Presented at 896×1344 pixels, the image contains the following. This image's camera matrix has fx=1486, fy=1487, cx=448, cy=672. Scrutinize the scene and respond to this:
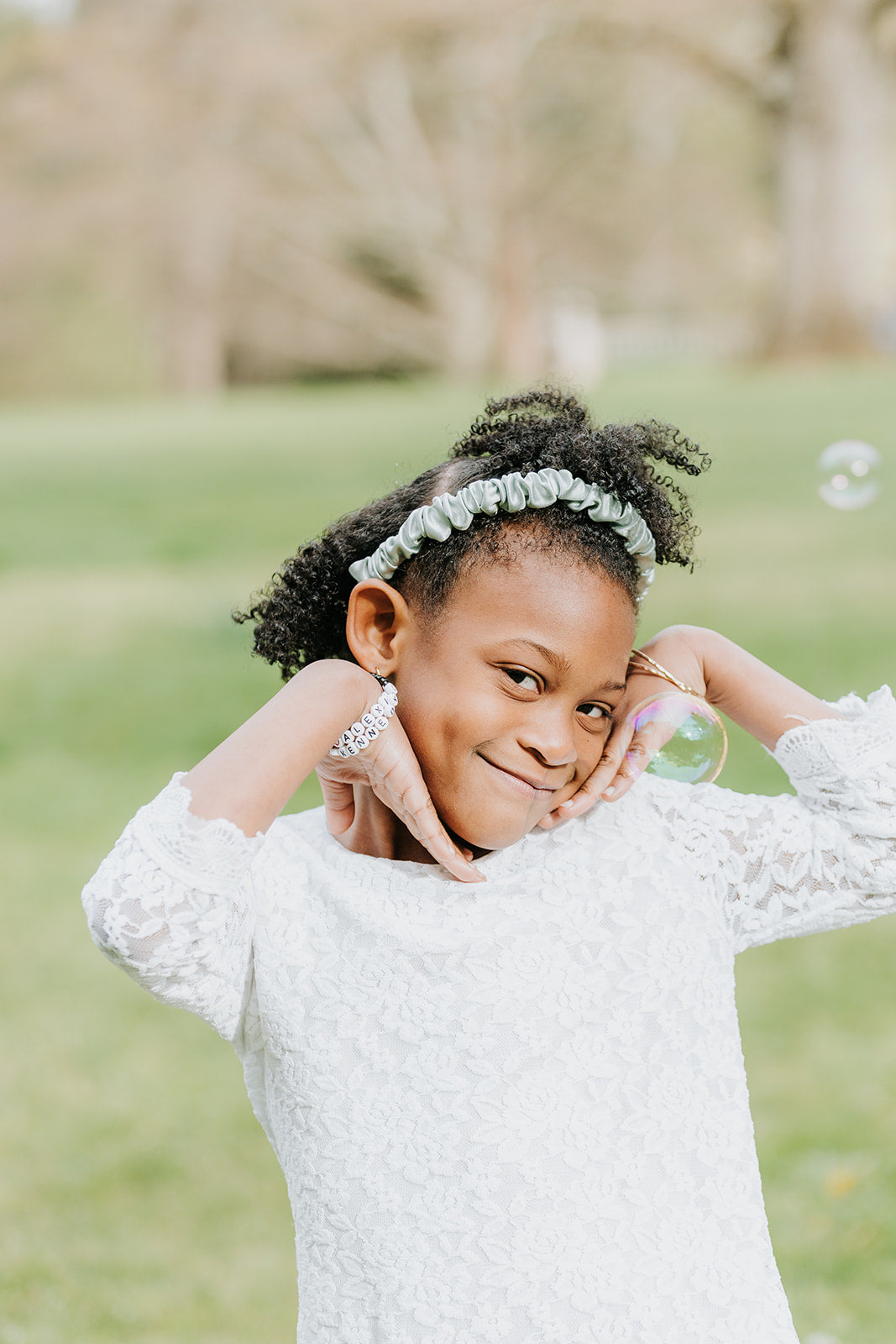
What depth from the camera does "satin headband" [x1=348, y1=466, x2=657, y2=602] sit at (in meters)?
1.51

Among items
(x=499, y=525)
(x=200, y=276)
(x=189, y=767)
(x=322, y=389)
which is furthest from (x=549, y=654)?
(x=200, y=276)

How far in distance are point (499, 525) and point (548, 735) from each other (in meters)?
0.22

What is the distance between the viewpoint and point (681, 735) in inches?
66.2

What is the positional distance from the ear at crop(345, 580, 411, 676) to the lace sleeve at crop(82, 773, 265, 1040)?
0.84 ft

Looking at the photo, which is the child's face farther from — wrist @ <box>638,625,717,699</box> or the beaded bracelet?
wrist @ <box>638,625,717,699</box>

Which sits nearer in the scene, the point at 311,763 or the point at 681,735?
the point at 311,763

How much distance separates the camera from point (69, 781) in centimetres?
541

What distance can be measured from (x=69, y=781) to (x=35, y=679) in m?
1.35

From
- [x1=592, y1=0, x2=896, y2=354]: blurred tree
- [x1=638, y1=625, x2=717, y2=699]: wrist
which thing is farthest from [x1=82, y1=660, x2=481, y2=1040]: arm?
[x1=592, y1=0, x2=896, y2=354]: blurred tree

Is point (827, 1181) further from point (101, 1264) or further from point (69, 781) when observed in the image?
point (69, 781)

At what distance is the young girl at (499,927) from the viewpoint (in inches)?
57.0

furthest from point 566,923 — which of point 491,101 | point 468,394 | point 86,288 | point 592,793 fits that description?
point 491,101

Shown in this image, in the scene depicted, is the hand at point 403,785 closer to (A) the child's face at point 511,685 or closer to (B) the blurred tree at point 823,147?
(A) the child's face at point 511,685

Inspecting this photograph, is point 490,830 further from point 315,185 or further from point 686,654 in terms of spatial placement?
point 315,185
